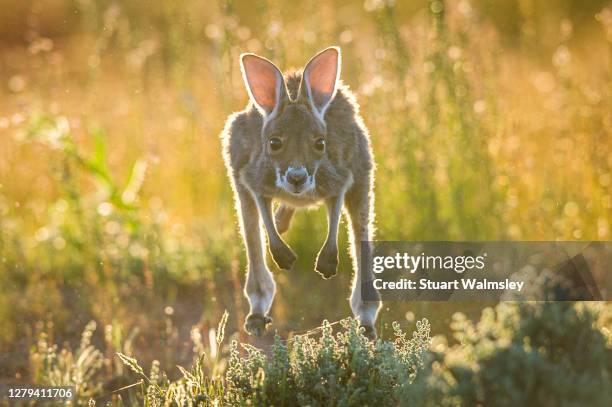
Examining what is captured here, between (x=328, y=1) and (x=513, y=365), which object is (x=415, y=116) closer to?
(x=328, y=1)

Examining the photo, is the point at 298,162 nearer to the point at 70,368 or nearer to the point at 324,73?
the point at 324,73

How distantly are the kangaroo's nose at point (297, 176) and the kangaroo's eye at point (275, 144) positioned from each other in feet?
0.71

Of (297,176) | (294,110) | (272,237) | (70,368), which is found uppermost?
(294,110)

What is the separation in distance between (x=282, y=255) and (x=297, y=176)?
542mm

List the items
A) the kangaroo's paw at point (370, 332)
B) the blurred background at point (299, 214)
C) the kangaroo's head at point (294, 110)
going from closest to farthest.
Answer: the kangaroo's head at point (294, 110) < the kangaroo's paw at point (370, 332) < the blurred background at point (299, 214)

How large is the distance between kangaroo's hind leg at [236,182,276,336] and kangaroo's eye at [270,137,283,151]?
60 centimetres

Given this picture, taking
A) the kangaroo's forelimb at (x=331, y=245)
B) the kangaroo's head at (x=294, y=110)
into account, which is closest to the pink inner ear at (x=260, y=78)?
the kangaroo's head at (x=294, y=110)

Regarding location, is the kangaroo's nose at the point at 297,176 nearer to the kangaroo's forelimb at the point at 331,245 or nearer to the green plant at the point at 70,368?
the kangaroo's forelimb at the point at 331,245

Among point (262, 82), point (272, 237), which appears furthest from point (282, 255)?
point (262, 82)

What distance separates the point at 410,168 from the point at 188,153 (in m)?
2.02

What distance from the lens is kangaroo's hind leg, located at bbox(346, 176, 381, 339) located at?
4.52 m

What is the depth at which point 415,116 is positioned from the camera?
6.98 meters

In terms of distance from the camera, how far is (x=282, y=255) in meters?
4.15

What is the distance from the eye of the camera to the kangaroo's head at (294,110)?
12.8 feet
